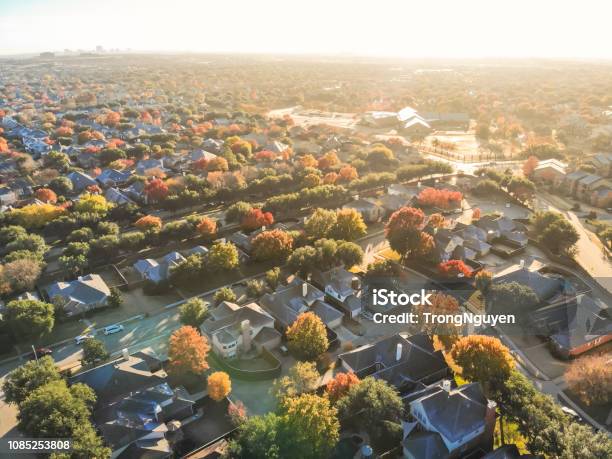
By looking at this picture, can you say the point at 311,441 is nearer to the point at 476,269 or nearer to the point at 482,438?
the point at 482,438

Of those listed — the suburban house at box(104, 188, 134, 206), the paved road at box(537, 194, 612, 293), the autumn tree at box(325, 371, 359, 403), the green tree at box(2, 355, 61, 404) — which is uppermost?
the green tree at box(2, 355, 61, 404)

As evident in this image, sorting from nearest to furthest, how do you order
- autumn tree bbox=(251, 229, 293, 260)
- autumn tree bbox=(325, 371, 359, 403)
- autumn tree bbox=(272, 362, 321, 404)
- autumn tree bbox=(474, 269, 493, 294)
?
autumn tree bbox=(325, 371, 359, 403), autumn tree bbox=(272, 362, 321, 404), autumn tree bbox=(474, 269, 493, 294), autumn tree bbox=(251, 229, 293, 260)

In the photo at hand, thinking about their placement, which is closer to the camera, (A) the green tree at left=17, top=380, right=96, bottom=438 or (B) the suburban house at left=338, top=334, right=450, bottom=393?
(A) the green tree at left=17, top=380, right=96, bottom=438

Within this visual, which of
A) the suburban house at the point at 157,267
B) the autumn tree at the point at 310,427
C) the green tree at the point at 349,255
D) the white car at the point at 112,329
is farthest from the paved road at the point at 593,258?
the white car at the point at 112,329

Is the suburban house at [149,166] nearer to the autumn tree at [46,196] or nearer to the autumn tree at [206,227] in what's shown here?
the autumn tree at [46,196]

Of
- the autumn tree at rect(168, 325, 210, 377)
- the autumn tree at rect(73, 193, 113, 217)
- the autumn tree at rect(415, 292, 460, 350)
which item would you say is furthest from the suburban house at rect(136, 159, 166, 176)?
the autumn tree at rect(415, 292, 460, 350)

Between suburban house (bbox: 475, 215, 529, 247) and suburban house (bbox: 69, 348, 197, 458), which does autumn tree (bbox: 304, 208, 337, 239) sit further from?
suburban house (bbox: 69, 348, 197, 458)

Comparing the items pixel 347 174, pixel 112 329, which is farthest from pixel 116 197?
pixel 347 174

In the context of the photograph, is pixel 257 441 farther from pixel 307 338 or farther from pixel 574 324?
pixel 574 324
